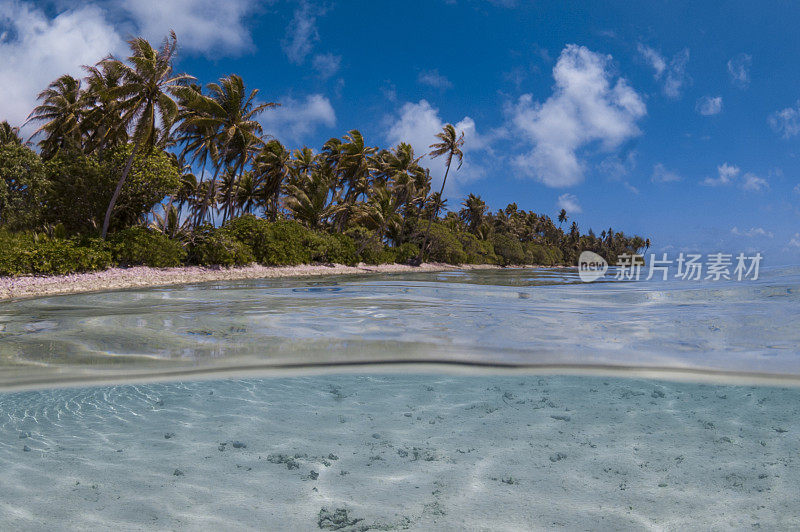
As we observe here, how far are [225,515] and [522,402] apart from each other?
117 inches

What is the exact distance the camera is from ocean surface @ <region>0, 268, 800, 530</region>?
2627 mm

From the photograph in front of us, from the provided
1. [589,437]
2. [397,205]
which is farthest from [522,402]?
[397,205]

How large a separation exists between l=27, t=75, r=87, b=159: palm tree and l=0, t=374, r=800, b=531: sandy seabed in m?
33.4

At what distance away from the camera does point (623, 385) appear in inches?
199

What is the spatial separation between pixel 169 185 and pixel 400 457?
2759 centimetres

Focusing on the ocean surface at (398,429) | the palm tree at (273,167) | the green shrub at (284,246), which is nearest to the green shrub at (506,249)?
the palm tree at (273,167)

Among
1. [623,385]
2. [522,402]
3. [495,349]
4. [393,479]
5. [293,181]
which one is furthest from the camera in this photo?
[293,181]

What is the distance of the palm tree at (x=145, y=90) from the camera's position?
2350cm

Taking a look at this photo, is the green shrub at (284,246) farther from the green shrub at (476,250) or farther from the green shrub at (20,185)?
the green shrub at (476,250)

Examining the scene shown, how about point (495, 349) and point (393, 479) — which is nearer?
point (393, 479)

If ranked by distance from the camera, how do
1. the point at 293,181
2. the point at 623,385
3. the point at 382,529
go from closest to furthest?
the point at 382,529 → the point at 623,385 → the point at 293,181

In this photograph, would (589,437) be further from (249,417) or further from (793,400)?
(249,417)

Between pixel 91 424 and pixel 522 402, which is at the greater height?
pixel 522 402

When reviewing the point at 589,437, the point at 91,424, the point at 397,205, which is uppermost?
the point at 397,205
